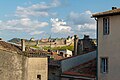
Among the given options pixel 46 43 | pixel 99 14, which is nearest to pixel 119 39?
pixel 99 14

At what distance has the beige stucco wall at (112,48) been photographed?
22.9 metres

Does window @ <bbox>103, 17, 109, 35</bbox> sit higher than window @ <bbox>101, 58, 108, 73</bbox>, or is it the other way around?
window @ <bbox>103, 17, 109, 35</bbox>

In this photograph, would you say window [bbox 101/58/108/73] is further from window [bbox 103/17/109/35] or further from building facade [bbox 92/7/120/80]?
window [bbox 103/17/109/35]

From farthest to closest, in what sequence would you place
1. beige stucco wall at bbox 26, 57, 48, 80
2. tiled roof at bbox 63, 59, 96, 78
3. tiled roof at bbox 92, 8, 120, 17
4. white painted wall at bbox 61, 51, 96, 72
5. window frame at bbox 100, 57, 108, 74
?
1. white painted wall at bbox 61, 51, 96, 72
2. beige stucco wall at bbox 26, 57, 48, 80
3. tiled roof at bbox 63, 59, 96, 78
4. window frame at bbox 100, 57, 108, 74
5. tiled roof at bbox 92, 8, 120, 17

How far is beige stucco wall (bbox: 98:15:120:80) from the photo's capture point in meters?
22.9

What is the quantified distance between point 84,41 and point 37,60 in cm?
894

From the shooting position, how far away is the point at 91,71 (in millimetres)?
26281

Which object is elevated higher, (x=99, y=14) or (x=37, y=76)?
(x=99, y=14)

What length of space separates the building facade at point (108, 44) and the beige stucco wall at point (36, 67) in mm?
6034

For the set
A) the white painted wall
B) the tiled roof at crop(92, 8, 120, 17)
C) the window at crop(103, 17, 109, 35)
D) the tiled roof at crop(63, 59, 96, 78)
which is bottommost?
the tiled roof at crop(63, 59, 96, 78)

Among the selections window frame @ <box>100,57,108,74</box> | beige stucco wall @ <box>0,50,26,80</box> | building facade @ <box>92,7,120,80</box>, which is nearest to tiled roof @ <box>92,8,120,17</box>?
building facade @ <box>92,7,120,80</box>

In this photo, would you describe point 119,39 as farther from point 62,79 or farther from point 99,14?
point 62,79

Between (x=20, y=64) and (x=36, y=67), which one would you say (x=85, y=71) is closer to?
(x=36, y=67)

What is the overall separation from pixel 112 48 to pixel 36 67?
8133 millimetres
